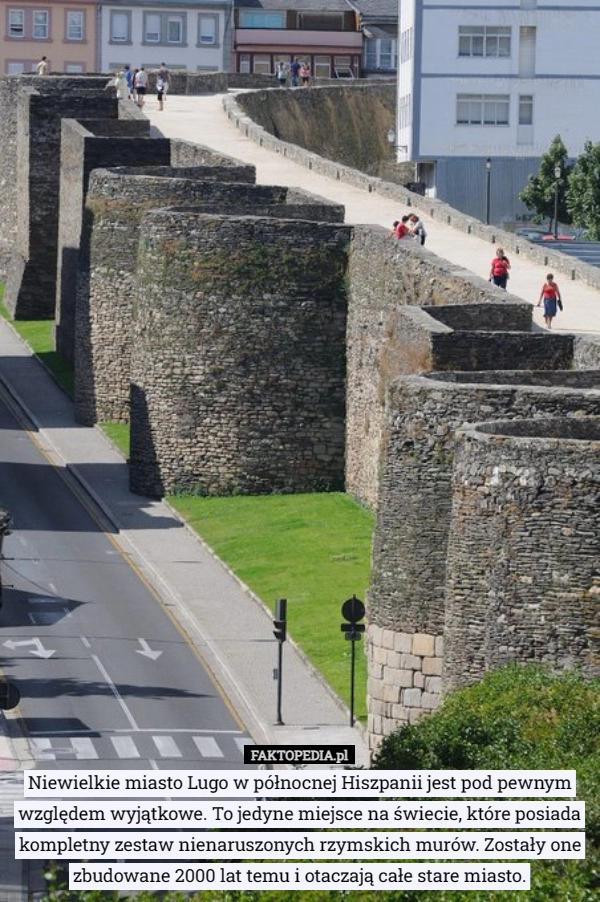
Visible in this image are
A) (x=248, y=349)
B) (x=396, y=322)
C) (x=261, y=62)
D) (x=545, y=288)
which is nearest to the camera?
(x=396, y=322)

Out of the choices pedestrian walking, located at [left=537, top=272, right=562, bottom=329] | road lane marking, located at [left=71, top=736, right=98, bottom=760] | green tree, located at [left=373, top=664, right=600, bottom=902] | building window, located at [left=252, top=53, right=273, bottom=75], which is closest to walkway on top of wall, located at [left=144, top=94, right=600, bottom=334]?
pedestrian walking, located at [left=537, top=272, right=562, bottom=329]

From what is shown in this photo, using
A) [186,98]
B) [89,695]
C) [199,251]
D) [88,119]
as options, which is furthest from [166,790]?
[186,98]

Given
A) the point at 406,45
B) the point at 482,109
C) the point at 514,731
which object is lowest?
the point at 514,731

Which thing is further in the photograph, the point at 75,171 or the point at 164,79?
the point at 164,79

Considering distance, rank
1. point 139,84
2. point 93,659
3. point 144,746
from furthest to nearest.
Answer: point 139,84 → point 93,659 → point 144,746

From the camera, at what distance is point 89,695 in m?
58.0

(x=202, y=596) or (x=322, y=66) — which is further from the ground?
(x=322, y=66)

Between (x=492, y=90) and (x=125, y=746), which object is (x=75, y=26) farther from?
(x=125, y=746)

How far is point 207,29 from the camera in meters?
177

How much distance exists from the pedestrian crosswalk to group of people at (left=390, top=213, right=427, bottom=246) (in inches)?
969

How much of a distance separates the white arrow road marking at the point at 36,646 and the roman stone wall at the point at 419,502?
46.2ft

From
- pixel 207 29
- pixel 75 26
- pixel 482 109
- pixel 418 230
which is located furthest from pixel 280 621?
pixel 75 26

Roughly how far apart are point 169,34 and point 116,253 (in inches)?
3675

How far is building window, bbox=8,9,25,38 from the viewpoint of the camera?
7087 inches
